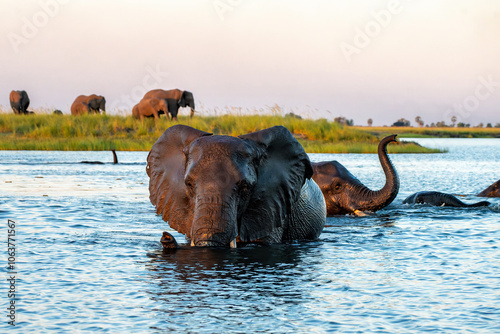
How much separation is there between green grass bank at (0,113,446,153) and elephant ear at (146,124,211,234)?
87.4 ft

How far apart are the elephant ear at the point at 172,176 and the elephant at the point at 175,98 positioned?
123 ft

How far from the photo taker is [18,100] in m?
50.9

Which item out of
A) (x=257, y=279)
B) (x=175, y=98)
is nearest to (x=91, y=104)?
(x=175, y=98)

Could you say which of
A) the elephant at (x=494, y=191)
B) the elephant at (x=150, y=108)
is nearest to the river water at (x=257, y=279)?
the elephant at (x=494, y=191)

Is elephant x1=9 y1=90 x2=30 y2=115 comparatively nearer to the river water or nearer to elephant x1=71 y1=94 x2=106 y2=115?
elephant x1=71 y1=94 x2=106 y2=115

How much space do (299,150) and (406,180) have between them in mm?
14511

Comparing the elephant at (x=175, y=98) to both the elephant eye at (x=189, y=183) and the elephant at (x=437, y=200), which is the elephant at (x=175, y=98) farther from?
the elephant eye at (x=189, y=183)

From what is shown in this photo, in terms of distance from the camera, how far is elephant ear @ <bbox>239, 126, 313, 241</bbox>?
25.4ft

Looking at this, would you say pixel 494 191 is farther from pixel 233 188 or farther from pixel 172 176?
pixel 233 188

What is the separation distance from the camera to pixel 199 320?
536 centimetres

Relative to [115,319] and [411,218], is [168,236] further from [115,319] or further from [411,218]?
[411,218]

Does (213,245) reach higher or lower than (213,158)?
lower

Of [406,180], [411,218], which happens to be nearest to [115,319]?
[411,218]

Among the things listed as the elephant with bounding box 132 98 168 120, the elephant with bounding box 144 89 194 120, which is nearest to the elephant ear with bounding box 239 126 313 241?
the elephant with bounding box 132 98 168 120
